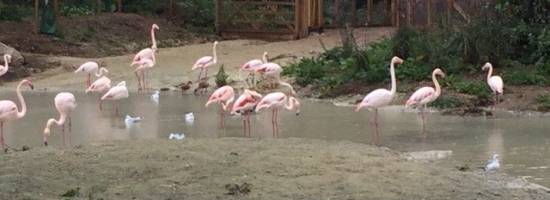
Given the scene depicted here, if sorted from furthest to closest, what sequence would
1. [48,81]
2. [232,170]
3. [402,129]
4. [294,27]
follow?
[294,27]
[48,81]
[402,129]
[232,170]

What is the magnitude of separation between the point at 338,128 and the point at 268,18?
49.3 feet

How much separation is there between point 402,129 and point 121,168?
5.31 metres

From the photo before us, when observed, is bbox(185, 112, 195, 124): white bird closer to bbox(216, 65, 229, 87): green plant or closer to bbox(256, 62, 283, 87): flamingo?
bbox(256, 62, 283, 87): flamingo

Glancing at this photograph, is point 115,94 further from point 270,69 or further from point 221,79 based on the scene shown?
point 221,79

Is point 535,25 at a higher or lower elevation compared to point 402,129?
higher

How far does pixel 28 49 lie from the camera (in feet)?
77.2

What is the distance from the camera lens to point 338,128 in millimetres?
13250

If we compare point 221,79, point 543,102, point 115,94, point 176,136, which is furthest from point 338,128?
point 221,79

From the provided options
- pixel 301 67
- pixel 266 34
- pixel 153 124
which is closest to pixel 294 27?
pixel 266 34

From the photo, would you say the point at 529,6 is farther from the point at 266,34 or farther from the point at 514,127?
the point at 266,34

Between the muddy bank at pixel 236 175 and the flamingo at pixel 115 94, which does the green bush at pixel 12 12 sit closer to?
the flamingo at pixel 115 94

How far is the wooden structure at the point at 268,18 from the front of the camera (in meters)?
27.4

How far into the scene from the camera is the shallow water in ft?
36.4

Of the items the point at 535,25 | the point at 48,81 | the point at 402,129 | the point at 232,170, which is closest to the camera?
Answer: the point at 232,170
